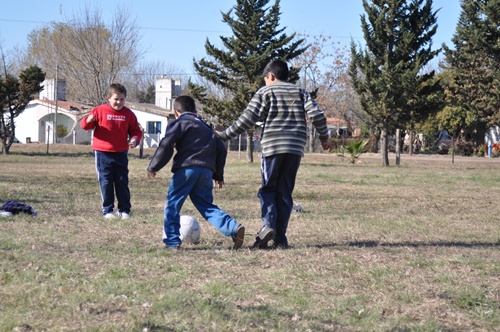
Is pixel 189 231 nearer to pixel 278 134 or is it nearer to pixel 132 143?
pixel 278 134

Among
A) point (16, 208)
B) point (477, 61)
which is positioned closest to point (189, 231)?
point (16, 208)

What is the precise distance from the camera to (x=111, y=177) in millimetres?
9594

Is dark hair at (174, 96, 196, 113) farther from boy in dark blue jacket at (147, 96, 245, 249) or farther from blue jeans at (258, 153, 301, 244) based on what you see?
blue jeans at (258, 153, 301, 244)

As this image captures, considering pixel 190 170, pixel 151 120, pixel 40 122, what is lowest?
pixel 190 170

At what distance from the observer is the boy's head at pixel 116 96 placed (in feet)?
30.7

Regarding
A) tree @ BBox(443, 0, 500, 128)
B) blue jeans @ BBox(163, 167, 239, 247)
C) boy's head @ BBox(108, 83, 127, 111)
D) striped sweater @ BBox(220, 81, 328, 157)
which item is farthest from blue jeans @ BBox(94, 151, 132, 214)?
tree @ BBox(443, 0, 500, 128)

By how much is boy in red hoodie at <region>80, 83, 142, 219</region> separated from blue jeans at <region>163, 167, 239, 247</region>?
8.11 ft

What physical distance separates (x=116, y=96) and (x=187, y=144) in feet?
8.53

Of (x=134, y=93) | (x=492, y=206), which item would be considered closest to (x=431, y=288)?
Result: (x=492, y=206)

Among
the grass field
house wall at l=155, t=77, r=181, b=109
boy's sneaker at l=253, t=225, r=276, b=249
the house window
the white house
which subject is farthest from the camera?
house wall at l=155, t=77, r=181, b=109

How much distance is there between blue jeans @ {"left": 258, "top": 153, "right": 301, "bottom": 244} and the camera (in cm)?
731

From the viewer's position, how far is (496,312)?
4965 mm

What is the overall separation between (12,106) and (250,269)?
33.0m

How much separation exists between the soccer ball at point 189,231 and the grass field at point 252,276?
135 millimetres
